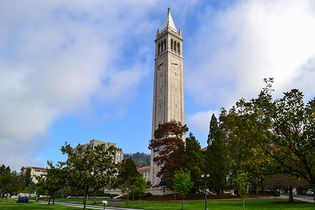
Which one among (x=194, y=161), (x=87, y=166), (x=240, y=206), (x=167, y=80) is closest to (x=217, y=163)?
(x=194, y=161)

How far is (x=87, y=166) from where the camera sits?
27.9 meters

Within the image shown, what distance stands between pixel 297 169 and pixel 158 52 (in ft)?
302

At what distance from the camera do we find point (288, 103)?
1564cm

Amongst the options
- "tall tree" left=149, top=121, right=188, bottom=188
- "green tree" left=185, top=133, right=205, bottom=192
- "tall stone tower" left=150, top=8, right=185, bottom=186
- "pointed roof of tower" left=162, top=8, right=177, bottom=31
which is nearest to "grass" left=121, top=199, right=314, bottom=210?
"green tree" left=185, top=133, right=205, bottom=192

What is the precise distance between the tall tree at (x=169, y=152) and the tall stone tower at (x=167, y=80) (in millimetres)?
30262

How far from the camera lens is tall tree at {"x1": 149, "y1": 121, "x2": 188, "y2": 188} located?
55.6 meters

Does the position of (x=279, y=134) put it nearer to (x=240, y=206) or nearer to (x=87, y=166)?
(x=87, y=166)

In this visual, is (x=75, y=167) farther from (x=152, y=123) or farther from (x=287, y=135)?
(x=152, y=123)

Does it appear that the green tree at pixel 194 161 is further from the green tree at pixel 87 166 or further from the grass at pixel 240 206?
the green tree at pixel 87 166

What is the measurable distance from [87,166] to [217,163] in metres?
30.7

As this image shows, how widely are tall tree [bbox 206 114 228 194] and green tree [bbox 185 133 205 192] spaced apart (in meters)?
1.42

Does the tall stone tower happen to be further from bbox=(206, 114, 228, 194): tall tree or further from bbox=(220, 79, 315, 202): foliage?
bbox=(220, 79, 315, 202): foliage

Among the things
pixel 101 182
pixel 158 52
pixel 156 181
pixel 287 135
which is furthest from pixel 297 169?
pixel 158 52

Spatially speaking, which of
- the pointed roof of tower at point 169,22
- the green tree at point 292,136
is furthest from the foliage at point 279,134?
the pointed roof of tower at point 169,22
